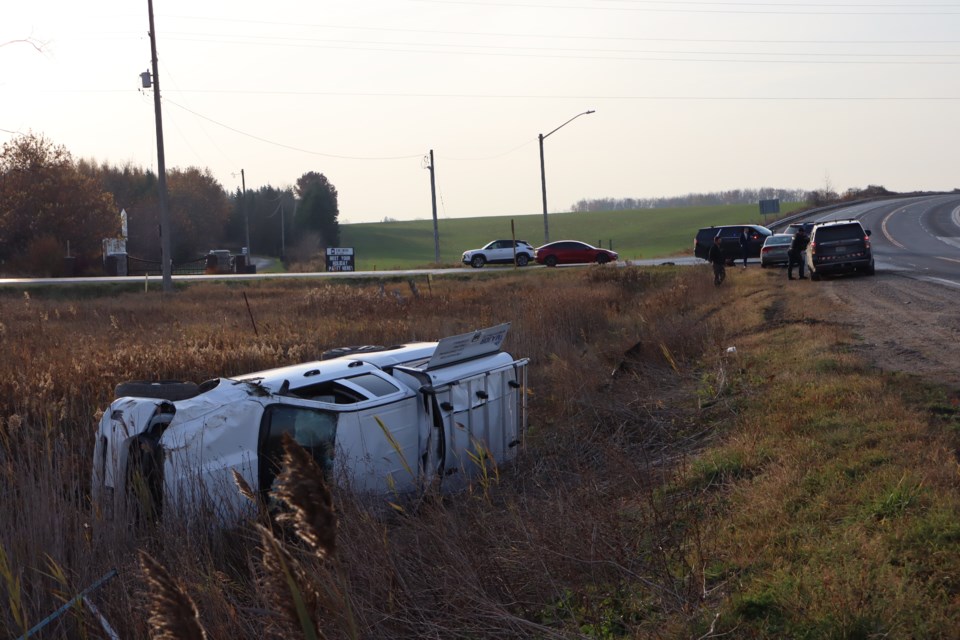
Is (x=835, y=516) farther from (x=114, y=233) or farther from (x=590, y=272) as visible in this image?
(x=114, y=233)

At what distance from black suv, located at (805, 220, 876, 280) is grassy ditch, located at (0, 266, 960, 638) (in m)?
16.3

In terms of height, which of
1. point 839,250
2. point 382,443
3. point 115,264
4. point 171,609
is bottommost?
point 382,443

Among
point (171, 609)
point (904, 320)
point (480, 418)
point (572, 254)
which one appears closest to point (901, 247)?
point (572, 254)

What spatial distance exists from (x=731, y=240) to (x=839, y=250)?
14686mm

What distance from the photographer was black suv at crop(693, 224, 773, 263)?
4266cm

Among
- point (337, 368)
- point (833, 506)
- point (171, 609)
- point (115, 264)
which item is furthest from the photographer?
point (115, 264)

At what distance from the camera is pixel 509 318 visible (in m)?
20.4

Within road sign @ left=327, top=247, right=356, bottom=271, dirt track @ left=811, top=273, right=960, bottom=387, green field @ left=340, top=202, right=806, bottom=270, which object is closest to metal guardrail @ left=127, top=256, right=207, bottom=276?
road sign @ left=327, top=247, right=356, bottom=271

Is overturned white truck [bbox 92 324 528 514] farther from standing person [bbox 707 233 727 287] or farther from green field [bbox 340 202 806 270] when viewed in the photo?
green field [bbox 340 202 806 270]

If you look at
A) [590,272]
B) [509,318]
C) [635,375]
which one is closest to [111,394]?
[635,375]

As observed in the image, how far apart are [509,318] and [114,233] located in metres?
57.2

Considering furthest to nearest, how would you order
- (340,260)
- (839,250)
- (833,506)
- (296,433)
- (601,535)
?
(340,260)
(839,250)
(296,433)
(833,506)
(601,535)

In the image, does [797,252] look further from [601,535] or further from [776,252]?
[601,535]

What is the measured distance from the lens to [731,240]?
141 feet
